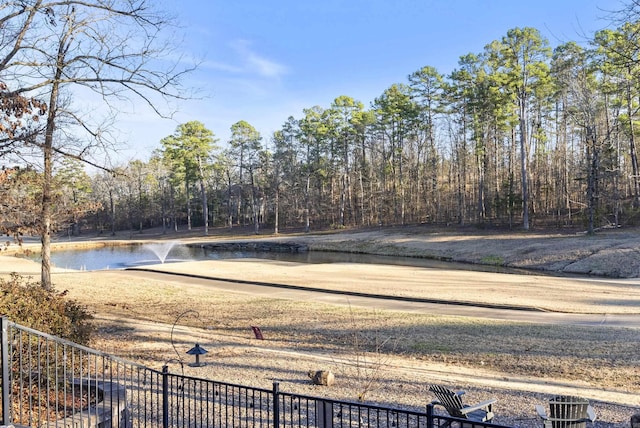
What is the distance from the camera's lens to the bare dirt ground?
6.70 meters

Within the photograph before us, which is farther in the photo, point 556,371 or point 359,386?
point 556,371

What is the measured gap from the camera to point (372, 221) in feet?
197

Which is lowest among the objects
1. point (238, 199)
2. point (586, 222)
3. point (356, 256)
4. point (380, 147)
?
point (356, 256)

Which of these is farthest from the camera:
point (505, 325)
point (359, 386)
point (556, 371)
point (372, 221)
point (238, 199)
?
point (238, 199)

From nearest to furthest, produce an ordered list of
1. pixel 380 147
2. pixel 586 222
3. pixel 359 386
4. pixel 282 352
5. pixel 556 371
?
1. pixel 359 386
2. pixel 556 371
3. pixel 282 352
4. pixel 586 222
5. pixel 380 147

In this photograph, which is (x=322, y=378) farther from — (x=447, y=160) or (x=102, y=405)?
(x=447, y=160)

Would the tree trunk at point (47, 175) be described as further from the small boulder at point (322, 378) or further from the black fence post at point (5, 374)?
the small boulder at point (322, 378)

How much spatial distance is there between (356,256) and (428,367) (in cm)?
3123

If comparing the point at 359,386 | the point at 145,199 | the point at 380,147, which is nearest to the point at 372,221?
the point at 380,147

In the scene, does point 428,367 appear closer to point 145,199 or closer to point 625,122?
point 625,122

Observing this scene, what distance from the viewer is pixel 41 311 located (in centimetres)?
627

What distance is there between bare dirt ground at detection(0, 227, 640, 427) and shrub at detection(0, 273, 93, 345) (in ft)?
5.23

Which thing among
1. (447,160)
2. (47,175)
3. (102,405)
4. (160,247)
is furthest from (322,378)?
(447,160)

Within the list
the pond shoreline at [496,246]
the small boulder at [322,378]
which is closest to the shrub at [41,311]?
the small boulder at [322,378]
